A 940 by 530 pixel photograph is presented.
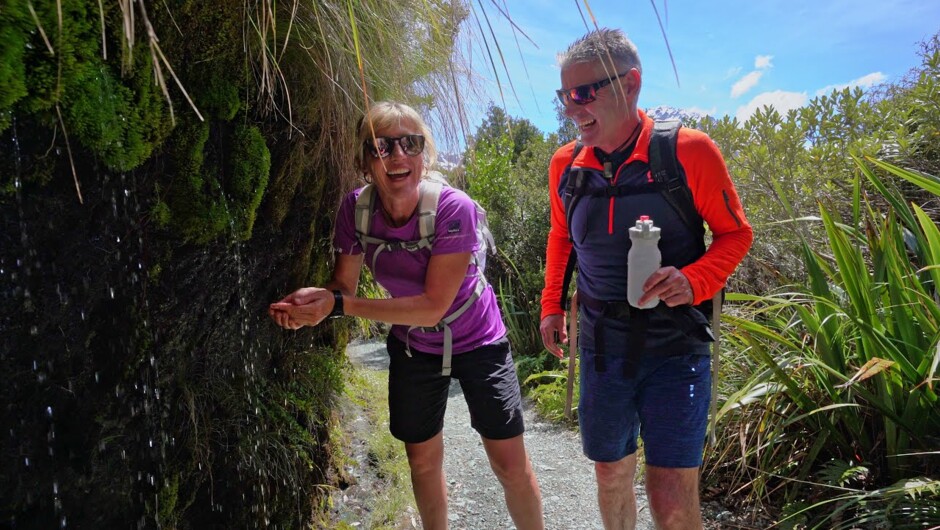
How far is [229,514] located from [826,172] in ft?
18.7

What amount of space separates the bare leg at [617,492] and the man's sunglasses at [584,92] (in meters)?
1.58

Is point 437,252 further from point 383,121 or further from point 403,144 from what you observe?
point 383,121

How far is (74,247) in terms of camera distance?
2.06m

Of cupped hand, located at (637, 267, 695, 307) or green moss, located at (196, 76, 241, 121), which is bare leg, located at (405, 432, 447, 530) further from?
green moss, located at (196, 76, 241, 121)

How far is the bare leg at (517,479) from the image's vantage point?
2881 millimetres

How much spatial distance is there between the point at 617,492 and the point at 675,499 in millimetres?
404

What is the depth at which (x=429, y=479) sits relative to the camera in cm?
299

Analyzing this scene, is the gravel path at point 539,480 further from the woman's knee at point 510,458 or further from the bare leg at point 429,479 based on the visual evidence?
the woman's knee at point 510,458

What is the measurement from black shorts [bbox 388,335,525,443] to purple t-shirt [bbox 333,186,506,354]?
2.4 inches

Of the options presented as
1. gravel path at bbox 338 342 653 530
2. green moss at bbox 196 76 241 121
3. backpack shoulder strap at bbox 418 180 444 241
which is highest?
green moss at bbox 196 76 241 121

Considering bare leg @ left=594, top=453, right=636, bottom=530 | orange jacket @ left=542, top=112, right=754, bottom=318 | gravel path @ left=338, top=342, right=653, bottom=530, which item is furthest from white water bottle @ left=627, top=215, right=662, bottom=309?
gravel path @ left=338, top=342, right=653, bottom=530

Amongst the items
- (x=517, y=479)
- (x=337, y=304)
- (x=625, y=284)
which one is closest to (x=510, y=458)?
(x=517, y=479)

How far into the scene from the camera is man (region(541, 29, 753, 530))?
8.05 ft

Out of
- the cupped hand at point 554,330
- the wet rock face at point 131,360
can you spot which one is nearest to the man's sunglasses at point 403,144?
the wet rock face at point 131,360
